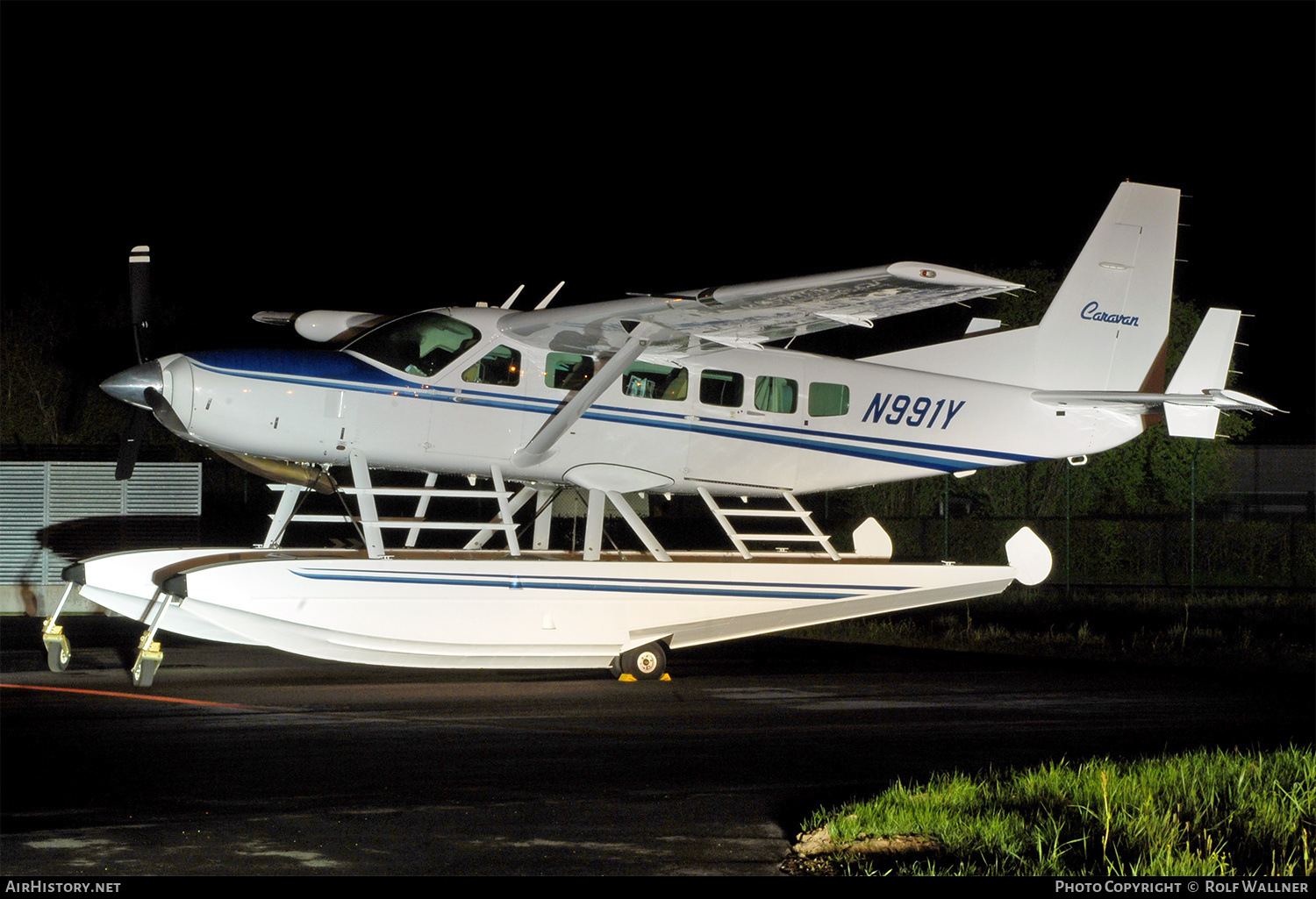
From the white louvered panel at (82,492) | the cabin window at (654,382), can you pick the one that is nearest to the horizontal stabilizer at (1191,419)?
the cabin window at (654,382)

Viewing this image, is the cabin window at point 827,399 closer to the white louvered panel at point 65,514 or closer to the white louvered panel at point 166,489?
the white louvered panel at point 166,489

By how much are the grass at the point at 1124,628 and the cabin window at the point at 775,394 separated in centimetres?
434

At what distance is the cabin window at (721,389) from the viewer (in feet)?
43.6

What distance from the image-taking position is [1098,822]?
6.17 metres

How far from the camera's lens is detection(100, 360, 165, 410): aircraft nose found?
11383 mm

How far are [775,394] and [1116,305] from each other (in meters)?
4.04

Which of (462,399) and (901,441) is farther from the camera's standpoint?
(901,441)

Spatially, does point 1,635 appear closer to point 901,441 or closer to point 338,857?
point 901,441

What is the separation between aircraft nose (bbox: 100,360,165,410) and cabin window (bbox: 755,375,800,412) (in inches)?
218

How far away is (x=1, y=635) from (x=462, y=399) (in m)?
7.41

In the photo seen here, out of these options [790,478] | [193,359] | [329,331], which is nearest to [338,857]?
[193,359]

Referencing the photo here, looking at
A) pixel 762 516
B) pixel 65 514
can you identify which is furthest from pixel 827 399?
pixel 65 514

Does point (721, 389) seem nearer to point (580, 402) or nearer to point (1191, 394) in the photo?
point (580, 402)

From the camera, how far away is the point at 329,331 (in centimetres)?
1502
